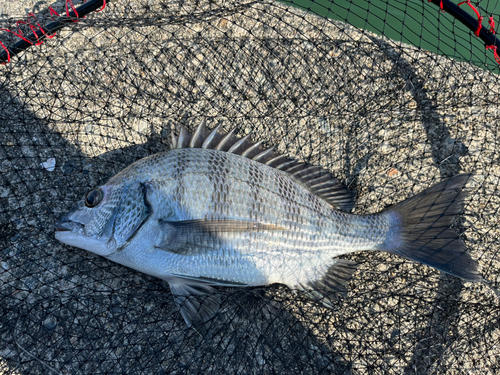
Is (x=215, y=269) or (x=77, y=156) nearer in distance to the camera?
(x=215, y=269)

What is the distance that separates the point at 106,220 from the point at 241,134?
3.63 ft

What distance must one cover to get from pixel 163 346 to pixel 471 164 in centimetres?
252

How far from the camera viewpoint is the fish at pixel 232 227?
6.77 ft

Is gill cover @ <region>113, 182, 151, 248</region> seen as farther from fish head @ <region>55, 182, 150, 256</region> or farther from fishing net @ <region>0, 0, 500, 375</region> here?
fishing net @ <region>0, 0, 500, 375</region>

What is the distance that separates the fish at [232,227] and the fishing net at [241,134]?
249mm

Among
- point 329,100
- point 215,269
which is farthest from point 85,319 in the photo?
point 329,100

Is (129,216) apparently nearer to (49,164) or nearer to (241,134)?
(49,164)

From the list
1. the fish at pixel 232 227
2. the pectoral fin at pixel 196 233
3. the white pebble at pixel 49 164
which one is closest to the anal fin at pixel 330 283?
the fish at pixel 232 227

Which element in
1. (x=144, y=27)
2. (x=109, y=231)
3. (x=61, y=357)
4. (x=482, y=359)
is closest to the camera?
(x=109, y=231)

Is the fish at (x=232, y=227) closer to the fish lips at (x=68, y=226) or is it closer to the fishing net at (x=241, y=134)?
the fish lips at (x=68, y=226)

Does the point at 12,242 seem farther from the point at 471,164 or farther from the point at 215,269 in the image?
the point at 471,164

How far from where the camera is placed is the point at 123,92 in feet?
8.39

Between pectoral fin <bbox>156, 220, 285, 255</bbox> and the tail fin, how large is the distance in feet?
3.04

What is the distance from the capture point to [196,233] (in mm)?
2057
